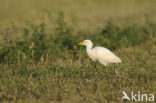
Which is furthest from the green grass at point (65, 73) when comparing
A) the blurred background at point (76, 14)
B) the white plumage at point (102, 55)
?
the blurred background at point (76, 14)

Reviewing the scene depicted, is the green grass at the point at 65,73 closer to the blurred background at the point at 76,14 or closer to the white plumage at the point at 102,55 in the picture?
the white plumage at the point at 102,55

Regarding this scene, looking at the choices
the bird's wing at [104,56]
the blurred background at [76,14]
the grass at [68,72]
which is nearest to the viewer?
the grass at [68,72]

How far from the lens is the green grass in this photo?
5.94 metres

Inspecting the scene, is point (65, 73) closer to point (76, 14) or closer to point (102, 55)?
point (102, 55)

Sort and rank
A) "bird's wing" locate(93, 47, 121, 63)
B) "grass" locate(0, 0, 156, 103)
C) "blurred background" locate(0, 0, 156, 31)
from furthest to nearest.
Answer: "blurred background" locate(0, 0, 156, 31)
"bird's wing" locate(93, 47, 121, 63)
"grass" locate(0, 0, 156, 103)

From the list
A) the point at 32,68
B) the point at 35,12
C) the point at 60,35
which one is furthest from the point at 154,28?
the point at 35,12

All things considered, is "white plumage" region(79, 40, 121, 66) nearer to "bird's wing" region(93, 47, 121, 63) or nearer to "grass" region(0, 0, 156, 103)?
"bird's wing" region(93, 47, 121, 63)

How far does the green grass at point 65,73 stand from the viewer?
5.94 m

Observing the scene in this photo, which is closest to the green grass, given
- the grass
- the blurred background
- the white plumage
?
the grass

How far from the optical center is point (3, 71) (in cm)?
742

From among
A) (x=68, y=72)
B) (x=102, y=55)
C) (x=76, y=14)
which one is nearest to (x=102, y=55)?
(x=102, y=55)

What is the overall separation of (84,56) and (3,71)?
2.73m

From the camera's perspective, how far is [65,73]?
720 cm

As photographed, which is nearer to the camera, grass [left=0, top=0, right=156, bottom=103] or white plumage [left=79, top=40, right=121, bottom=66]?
grass [left=0, top=0, right=156, bottom=103]
